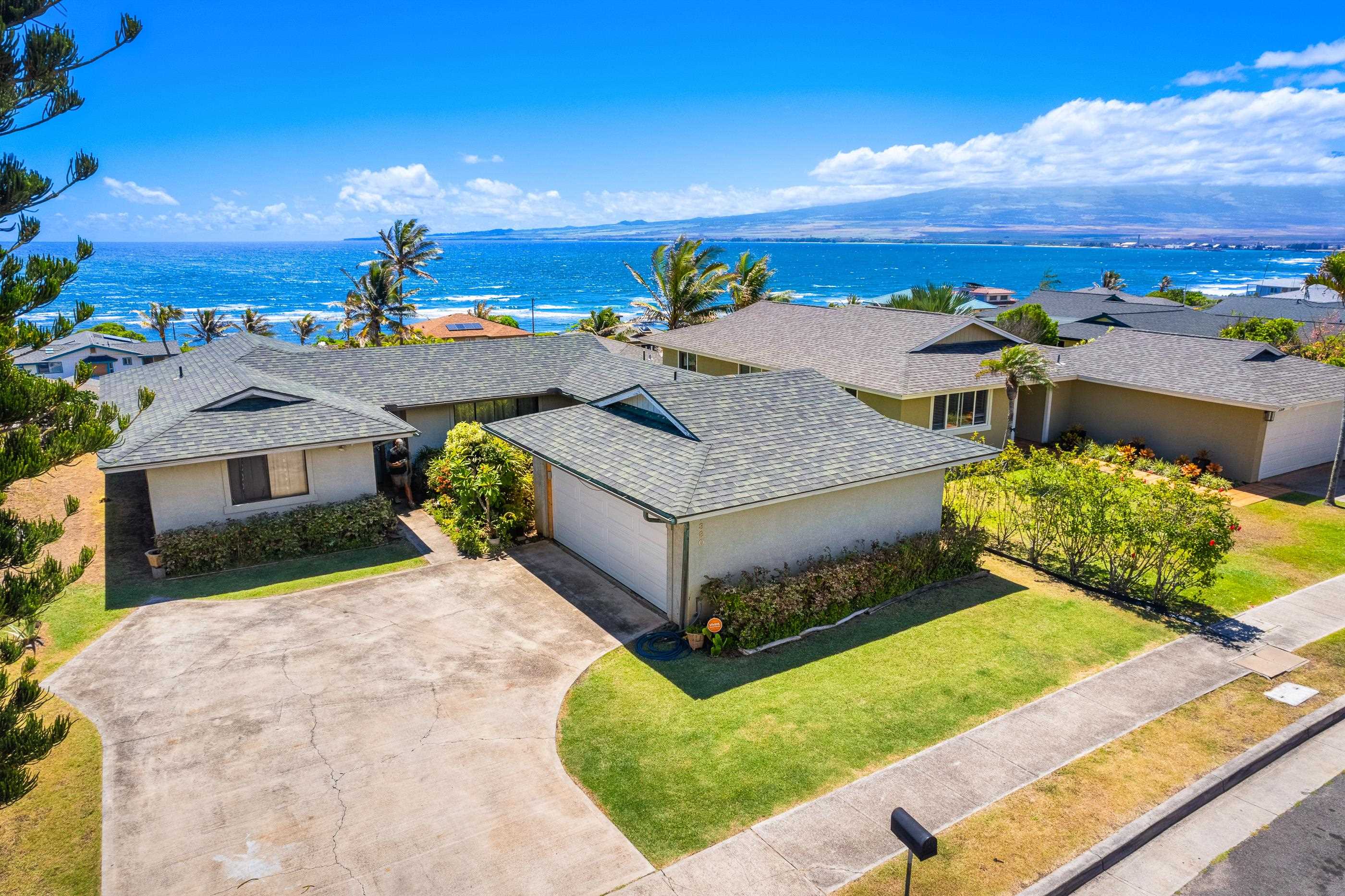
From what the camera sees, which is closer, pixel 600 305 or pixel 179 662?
pixel 179 662

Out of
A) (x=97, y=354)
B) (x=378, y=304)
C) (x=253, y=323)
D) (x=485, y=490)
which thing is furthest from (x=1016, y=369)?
(x=97, y=354)

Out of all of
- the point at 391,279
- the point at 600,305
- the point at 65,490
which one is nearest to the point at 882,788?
the point at 65,490

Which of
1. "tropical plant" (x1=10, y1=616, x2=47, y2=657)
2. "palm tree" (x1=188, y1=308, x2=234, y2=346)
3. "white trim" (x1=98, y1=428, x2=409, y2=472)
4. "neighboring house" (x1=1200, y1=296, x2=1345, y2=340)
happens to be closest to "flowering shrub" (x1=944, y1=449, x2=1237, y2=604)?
"white trim" (x1=98, y1=428, x2=409, y2=472)

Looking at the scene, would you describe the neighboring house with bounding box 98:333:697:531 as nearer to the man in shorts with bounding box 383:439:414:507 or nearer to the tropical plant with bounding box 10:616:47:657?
the man in shorts with bounding box 383:439:414:507

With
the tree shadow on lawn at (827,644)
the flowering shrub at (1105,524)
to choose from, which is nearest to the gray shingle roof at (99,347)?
the tree shadow on lawn at (827,644)

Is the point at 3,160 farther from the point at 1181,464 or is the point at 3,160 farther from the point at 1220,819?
the point at 1181,464

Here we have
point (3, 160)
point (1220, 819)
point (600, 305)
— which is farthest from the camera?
point (600, 305)
